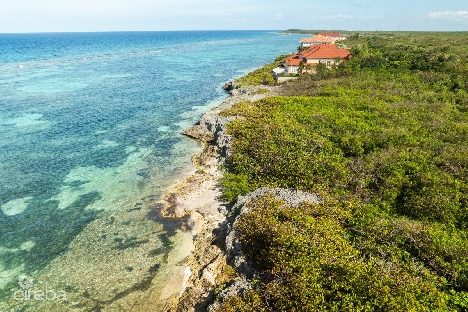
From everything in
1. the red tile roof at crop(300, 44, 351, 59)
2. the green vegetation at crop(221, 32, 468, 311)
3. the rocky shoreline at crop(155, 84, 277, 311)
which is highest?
the red tile roof at crop(300, 44, 351, 59)

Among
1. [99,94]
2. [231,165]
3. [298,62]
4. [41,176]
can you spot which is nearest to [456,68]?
[298,62]

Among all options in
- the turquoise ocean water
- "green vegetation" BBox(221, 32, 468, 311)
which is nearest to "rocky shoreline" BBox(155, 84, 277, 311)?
the turquoise ocean water

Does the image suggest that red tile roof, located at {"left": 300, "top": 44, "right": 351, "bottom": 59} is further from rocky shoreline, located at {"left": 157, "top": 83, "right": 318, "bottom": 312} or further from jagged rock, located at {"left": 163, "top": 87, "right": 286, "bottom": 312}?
rocky shoreline, located at {"left": 157, "top": 83, "right": 318, "bottom": 312}

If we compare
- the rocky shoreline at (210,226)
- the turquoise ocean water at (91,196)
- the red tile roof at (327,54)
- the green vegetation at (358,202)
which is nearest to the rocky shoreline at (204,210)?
the rocky shoreline at (210,226)

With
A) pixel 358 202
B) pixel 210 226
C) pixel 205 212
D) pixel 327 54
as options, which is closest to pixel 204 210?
pixel 205 212

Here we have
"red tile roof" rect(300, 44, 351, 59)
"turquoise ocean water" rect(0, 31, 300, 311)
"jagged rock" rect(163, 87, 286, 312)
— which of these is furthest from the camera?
"red tile roof" rect(300, 44, 351, 59)

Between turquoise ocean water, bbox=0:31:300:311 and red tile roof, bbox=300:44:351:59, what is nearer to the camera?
turquoise ocean water, bbox=0:31:300:311

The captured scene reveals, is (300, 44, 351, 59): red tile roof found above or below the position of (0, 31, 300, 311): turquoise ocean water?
above

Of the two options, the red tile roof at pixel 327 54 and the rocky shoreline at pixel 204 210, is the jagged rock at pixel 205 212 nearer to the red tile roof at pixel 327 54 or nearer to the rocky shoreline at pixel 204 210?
the rocky shoreline at pixel 204 210
